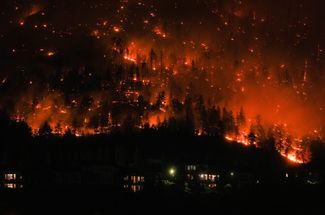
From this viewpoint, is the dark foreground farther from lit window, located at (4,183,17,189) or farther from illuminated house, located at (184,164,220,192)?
illuminated house, located at (184,164,220,192)

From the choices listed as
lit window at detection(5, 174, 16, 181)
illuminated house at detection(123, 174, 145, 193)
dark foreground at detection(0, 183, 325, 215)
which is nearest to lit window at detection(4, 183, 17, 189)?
lit window at detection(5, 174, 16, 181)

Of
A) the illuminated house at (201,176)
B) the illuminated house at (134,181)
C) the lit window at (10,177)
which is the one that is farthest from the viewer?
the illuminated house at (201,176)

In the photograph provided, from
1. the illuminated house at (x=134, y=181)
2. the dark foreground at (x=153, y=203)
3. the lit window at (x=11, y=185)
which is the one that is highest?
the illuminated house at (x=134, y=181)

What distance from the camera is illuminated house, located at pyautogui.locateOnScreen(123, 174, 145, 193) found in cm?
7675

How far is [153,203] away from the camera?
212ft

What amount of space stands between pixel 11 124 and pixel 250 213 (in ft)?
240

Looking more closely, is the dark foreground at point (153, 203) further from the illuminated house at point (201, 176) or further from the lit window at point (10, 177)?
the illuminated house at point (201, 176)

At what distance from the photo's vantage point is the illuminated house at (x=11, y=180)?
77750 mm

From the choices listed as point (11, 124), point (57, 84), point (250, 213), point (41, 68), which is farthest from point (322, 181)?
point (41, 68)

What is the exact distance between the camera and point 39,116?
148750mm

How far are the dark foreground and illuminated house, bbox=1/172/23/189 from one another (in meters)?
9.15

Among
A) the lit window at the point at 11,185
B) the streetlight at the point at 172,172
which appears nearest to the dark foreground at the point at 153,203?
the lit window at the point at 11,185

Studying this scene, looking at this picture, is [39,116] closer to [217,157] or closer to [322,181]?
[217,157]

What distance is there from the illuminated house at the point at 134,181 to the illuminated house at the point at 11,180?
16.0m
